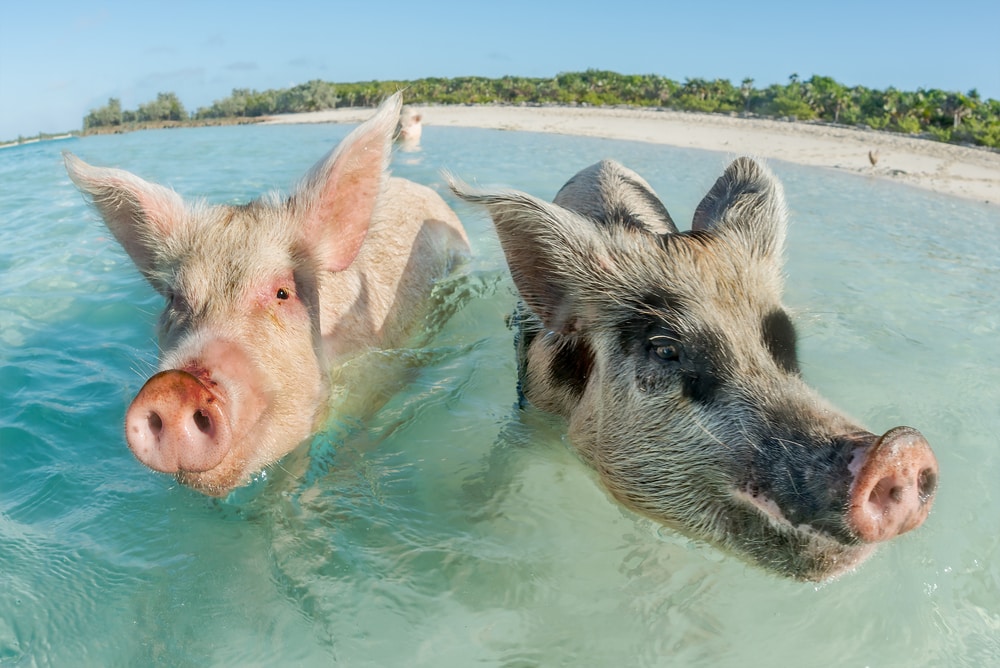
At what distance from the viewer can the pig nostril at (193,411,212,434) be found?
9.23 feet

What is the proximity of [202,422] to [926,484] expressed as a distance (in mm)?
2594

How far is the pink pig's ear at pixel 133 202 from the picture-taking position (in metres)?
3.93

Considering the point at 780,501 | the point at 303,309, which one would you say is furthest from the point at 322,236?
the point at 780,501

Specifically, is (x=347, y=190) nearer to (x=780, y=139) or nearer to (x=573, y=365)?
(x=573, y=365)

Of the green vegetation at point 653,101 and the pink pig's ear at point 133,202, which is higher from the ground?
the green vegetation at point 653,101

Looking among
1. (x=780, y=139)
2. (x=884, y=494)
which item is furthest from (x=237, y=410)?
(x=780, y=139)

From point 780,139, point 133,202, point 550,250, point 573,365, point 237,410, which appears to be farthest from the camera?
point 780,139

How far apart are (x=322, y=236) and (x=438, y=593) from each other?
2169 mm

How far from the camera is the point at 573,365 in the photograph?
3.62 metres

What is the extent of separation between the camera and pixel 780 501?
2301mm

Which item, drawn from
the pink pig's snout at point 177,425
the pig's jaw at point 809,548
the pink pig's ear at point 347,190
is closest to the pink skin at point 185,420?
the pink pig's snout at point 177,425

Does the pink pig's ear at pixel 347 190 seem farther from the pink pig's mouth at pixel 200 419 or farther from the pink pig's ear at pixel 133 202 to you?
the pink pig's mouth at pixel 200 419

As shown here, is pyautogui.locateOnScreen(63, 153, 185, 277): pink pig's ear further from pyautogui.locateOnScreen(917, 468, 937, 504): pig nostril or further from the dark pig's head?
pyautogui.locateOnScreen(917, 468, 937, 504): pig nostril

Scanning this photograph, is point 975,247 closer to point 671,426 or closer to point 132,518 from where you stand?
point 671,426
